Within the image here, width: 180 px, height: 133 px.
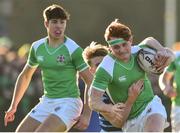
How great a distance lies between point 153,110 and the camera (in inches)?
→ 386

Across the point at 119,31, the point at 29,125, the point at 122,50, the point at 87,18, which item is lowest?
the point at 87,18

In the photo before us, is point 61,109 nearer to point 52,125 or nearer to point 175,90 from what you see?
point 52,125

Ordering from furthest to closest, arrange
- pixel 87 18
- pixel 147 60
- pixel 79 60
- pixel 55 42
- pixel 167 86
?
pixel 87 18 < pixel 167 86 < pixel 55 42 < pixel 79 60 < pixel 147 60

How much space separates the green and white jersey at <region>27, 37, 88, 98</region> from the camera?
10.8 metres

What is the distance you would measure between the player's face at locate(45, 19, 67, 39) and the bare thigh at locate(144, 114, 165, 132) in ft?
5.31

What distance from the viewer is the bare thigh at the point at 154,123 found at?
9.62 meters

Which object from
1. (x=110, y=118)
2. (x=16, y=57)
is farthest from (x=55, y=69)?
(x=16, y=57)

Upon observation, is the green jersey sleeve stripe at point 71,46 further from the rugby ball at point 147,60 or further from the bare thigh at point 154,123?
the bare thigh at point 154,123

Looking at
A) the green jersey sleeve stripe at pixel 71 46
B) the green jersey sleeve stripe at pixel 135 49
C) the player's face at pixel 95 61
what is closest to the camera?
the green jersey sleeve stripe at pixel 135 49

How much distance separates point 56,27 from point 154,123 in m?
1.77

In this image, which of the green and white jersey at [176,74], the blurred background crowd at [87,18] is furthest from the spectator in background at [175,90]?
the blurred background crowd at [87,18]

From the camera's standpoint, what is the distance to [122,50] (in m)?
9.55

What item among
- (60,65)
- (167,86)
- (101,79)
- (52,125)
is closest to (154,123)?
(101,79)

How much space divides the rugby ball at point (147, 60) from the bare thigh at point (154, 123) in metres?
0.46
